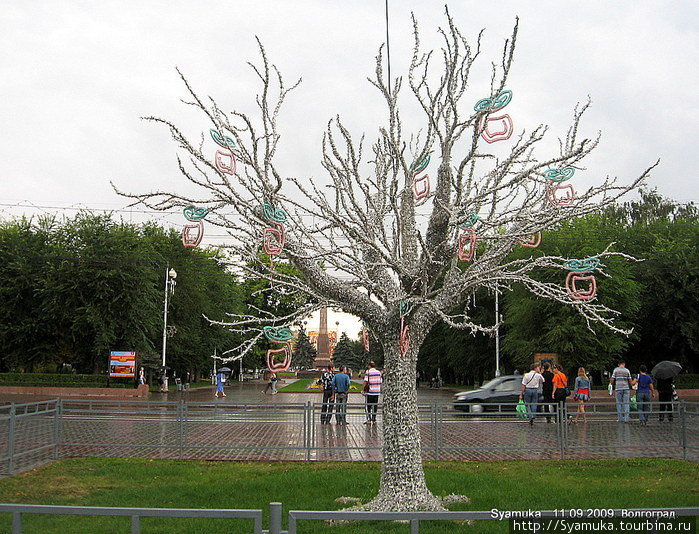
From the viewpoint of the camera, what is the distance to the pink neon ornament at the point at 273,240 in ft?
27.3

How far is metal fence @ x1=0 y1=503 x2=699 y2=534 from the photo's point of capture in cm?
444

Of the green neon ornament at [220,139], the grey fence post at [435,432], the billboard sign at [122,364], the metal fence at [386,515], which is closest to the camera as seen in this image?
the metal fence at [386,515]

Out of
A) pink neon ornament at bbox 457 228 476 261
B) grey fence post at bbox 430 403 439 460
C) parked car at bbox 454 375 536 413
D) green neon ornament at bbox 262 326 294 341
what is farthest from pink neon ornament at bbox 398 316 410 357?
parked car at bbox 454 375 536 413

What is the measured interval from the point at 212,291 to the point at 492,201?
54.2m

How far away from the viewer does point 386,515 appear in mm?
4480

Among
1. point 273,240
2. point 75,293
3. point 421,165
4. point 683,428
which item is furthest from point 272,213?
point 75,293

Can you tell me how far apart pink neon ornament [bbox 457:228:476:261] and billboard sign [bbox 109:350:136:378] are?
34077 mm

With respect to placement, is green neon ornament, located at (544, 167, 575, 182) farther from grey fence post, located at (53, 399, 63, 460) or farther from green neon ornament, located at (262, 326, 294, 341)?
grey fence post, located at (53, 399, 63, 460)

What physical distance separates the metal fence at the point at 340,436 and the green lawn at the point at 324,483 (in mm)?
972

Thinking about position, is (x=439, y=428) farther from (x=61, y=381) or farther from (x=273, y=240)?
(x=61, y=381)

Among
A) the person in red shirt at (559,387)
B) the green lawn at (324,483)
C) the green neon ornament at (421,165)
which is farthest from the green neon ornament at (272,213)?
the person in red shirt at (559,387)

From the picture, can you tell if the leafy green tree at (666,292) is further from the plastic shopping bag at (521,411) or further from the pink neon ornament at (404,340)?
the pink neon ornament at (404,340)

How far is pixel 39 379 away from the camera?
139 feet

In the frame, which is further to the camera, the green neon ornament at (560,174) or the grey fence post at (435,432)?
the grey fence post at (435,432)
